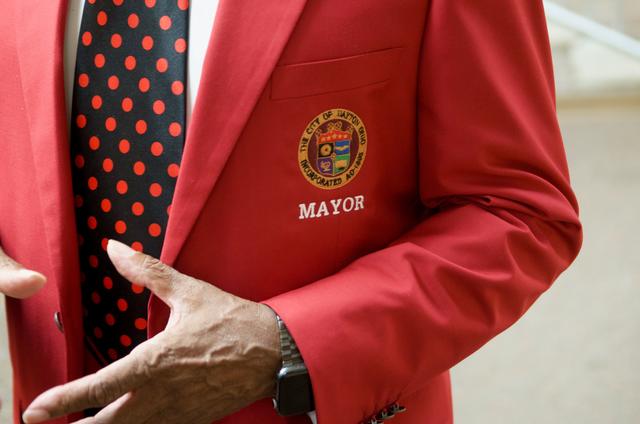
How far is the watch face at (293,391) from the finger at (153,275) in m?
0.16

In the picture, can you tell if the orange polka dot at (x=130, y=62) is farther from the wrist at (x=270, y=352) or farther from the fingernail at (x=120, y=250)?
the wrist at (x=270, y=352)

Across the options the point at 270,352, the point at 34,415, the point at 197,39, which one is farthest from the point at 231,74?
the point at 34,415

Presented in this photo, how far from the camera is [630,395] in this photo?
288 centimetres

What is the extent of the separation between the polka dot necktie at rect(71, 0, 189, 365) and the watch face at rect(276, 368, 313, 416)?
237mm

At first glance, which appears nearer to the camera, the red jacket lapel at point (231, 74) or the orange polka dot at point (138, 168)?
the red jacket lapel at point (231, 74)

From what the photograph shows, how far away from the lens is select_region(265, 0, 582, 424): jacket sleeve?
1012mm

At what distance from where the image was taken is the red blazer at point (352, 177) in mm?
983

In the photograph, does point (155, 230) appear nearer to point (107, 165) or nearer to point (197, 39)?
point (107, 165)

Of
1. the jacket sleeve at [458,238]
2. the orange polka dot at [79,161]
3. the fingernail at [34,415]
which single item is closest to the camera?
the fingernail at [34,415]

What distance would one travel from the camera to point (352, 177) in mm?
1065

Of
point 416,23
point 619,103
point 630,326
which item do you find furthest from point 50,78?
point 619,103

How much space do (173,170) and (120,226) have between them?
125mm

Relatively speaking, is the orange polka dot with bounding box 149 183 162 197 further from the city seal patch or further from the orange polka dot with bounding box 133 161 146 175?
the city seal patch

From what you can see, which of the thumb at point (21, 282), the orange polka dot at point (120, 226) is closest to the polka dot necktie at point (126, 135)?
the orange polka dot at point (120, 226)
